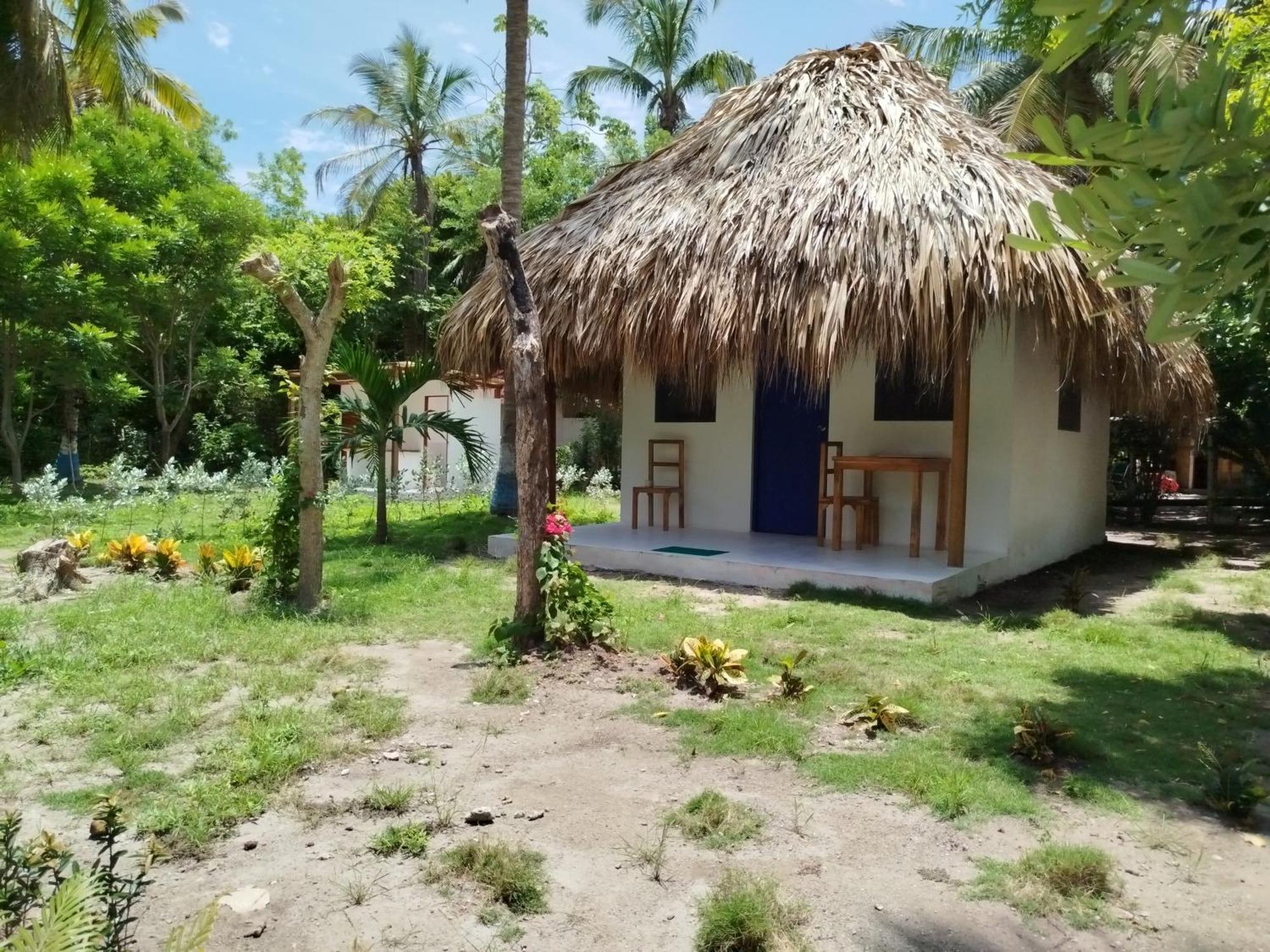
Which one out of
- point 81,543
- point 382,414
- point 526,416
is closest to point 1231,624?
point 526,416

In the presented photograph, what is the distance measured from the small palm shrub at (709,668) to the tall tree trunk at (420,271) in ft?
58.3

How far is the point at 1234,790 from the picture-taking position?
2881 millimetres

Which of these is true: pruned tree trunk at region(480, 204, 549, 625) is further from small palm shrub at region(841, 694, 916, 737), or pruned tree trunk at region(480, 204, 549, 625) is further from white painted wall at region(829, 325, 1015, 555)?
white painted wall at region(829, 325, 1015, 555)

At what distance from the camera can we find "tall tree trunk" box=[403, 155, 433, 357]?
69.6 ft

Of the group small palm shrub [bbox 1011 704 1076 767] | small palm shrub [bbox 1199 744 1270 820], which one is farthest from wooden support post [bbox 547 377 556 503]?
small palm shrub [bbox 1199 744 1270 820]

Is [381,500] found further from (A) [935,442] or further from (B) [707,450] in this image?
(A) [935,442]

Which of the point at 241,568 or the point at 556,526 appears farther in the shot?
the point at 241,568

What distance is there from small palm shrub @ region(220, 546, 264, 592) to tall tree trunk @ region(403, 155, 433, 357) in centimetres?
1487

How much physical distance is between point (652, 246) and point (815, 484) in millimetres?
2783

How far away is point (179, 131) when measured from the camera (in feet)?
52.3

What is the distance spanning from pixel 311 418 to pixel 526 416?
1744 mm

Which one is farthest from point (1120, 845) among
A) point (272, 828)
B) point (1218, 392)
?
point (1218, 392)

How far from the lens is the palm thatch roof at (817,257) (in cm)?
600

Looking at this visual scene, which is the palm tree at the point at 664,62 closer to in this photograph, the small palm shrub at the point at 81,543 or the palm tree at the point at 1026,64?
the palm tree at the point at 1026,64
